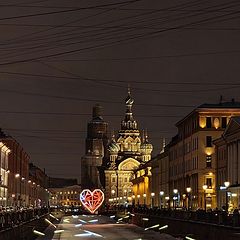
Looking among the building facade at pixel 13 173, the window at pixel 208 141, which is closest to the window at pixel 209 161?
the window at pixel 208 141

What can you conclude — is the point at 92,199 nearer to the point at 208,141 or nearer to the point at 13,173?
the point at 208,141

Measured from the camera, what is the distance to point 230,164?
11094cm

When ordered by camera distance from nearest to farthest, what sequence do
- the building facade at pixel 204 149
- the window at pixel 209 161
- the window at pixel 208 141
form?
the building facade at pixel 204 149, the window at pixel 209 161, the window at pixel 208 141

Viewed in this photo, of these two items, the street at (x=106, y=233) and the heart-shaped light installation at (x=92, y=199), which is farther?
the heart-shaped light installation at (x=92, y=199)

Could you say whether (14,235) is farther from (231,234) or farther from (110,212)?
(110,212)

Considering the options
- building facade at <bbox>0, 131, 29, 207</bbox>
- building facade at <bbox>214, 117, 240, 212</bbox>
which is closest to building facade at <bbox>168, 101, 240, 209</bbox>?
building facade at <bbox>214, 117, 240, 212</bbox>

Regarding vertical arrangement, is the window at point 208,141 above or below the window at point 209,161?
above

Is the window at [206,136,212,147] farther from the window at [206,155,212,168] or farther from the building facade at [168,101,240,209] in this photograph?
the window at [206,155,212,168]

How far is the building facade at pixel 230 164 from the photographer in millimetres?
104575

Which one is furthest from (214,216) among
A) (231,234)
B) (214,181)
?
(214,181)

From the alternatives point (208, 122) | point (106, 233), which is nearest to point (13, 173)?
point (208, 122)

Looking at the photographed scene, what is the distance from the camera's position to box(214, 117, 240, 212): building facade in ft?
343

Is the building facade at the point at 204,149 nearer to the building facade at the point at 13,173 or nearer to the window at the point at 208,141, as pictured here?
the window at the point at 208,141

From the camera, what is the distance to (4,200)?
421 ft
